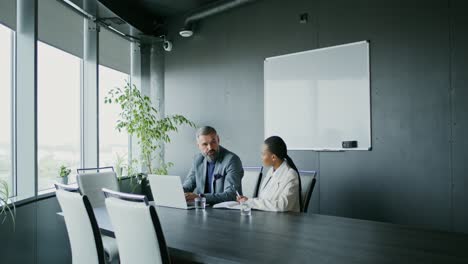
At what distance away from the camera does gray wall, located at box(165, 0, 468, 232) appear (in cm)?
328

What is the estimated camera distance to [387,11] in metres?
3.66

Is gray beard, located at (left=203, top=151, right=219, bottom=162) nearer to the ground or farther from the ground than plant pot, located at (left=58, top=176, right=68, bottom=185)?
farther from the ground

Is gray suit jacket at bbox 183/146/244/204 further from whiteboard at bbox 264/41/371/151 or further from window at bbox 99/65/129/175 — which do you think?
window at bbox 99/65/129/175

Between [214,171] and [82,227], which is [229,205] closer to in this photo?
[214,171]

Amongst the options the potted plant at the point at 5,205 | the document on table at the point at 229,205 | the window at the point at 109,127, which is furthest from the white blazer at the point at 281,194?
the window at the point at 109,127

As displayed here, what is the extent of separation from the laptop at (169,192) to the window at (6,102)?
157 cm

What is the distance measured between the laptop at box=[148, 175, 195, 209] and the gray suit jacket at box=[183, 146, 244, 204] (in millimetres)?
252

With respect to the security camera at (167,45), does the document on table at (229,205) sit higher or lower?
lower

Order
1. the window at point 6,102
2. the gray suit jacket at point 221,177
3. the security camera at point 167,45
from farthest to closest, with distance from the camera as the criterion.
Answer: the security camera at point 167,45 < the window at point 6,102 < the gray suit jacket at point 221,177

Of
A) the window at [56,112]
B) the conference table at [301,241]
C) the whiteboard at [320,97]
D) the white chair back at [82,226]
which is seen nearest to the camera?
the conference table at [301,241]

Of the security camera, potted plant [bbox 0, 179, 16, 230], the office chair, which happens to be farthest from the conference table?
the security camera

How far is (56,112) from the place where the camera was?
396 centimetres

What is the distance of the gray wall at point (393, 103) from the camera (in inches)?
129

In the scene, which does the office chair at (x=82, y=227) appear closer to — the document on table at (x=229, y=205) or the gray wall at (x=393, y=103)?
the document on table at (x=229, y=205)
